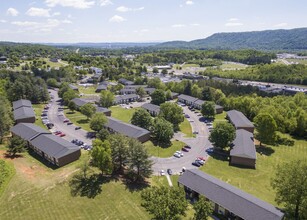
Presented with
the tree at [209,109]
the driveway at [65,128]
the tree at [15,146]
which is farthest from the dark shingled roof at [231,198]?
the tree at [209,109]

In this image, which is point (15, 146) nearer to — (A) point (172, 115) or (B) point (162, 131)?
(B) point (162, 131)

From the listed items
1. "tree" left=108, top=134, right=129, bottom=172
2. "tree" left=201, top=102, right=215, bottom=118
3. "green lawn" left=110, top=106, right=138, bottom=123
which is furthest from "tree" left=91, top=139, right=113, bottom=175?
"tree" left=201, top=102, right=215, bottom=118

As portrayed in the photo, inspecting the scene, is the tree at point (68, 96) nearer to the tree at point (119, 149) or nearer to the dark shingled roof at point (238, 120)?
the tree at point (119, 149)

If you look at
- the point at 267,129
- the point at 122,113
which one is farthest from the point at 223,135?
the point at 122,113

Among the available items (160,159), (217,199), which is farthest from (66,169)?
(217,199)

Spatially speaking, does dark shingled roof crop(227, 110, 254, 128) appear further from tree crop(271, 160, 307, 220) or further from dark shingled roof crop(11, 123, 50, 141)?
dark shingled roof crop(11, 123, 50, 141)

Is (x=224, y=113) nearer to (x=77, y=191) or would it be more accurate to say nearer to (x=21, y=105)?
(x=77, y=191)
